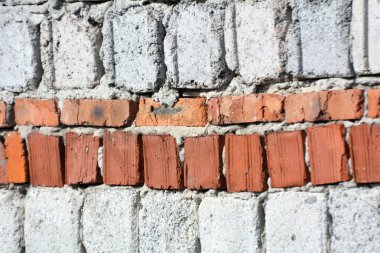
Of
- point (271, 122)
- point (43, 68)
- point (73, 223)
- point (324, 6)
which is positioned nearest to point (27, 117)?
point (43, 68)

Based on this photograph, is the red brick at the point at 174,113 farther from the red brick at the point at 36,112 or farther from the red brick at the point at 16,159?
the red brick at the point at 16,159

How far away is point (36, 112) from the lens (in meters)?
2.88

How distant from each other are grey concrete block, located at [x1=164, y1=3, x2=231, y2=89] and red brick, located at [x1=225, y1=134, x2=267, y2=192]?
20 centimetres

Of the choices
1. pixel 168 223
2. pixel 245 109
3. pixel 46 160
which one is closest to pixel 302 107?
pixel 245 109

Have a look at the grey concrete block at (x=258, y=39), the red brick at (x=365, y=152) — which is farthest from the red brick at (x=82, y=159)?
the red brick at (x=365, y=152)

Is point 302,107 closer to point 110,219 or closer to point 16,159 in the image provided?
point 110,219

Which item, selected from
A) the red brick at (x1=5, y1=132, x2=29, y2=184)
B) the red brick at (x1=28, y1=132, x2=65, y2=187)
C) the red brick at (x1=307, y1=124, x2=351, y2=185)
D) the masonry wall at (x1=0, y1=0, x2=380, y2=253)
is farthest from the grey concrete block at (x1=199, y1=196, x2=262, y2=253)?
the red brick at (x1=5, y1=132, x2=29, y2=184)

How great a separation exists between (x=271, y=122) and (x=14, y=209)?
1044 millimetres

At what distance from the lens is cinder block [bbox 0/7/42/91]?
2881 mm

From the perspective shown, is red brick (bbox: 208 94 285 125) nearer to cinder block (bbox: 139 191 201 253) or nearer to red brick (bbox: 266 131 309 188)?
red brick (bbox: 266 131 309 188)

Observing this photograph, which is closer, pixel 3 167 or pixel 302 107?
pixel 302 107

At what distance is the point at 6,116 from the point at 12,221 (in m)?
0.38

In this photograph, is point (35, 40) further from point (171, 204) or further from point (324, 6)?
point (324, 6)

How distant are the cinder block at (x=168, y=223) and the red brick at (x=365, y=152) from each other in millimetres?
560
